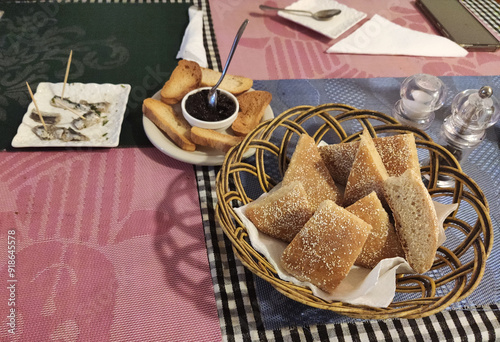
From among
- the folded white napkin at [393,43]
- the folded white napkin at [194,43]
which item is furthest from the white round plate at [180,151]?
the folded white napkin at [393,43]

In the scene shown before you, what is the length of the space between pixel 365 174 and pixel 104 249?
0.52 m

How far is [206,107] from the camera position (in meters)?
0.93

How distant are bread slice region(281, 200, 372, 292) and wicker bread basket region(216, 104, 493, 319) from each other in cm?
4

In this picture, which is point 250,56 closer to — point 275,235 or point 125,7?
point 125,7

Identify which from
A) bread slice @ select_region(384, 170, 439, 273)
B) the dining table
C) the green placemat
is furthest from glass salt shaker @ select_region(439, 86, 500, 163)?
the green placemat

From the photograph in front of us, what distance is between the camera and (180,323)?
0.63 meters

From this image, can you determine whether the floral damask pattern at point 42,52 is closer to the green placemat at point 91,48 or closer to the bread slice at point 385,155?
the green placemat at point 91,48

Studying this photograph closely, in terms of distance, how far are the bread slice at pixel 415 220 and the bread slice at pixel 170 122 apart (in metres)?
0.47

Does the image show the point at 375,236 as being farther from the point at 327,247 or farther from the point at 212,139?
the point at 212,139

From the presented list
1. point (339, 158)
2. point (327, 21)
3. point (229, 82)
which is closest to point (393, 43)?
point (327, 21)

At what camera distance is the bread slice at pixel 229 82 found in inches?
40.8

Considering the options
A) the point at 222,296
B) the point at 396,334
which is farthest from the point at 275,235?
the point at 396,334

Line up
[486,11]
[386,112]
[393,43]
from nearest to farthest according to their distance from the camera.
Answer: [386,112] → [393,43] → [486,11]

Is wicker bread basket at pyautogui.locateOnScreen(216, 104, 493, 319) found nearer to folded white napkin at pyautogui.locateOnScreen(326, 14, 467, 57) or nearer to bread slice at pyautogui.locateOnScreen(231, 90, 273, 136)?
bread slice at pyautogui.locateOnScreen(231, 90, 273, 136)
